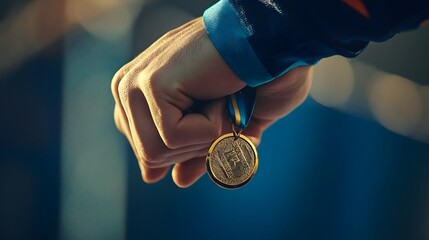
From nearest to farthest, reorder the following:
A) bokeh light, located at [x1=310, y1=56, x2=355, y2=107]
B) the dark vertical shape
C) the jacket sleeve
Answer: the jacket sleeve, the dark vertical shape, bokeh light, located at [x1=310, y1=56, x2=355, y2=107]

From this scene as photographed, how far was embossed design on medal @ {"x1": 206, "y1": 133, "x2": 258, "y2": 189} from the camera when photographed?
Answer: 2.79 feet

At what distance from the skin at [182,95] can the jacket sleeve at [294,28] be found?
28 millimetres

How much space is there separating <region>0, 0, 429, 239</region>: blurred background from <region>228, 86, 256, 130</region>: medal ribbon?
134 centimetres

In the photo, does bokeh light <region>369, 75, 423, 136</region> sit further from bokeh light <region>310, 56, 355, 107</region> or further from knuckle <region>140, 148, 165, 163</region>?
knuckle <region>140, 148, 165, 163</region>

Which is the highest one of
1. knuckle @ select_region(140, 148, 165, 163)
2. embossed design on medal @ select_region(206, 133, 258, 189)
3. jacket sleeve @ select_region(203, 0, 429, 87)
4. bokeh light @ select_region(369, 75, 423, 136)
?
jacket sleeve @ select_region(203, 0, 429, 87)

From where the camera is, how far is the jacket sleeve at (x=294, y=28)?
24.9 inches

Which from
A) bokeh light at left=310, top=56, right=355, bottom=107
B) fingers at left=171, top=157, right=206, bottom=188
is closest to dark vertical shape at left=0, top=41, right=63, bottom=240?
bokeh light at left=310, top=56, right=355, bottom=107

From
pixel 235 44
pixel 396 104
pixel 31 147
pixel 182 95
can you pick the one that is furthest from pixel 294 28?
pixel 396 104

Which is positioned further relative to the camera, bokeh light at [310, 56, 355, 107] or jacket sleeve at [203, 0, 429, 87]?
bokeh light at [310, 56, 355, 107]

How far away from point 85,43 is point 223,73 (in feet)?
4.71

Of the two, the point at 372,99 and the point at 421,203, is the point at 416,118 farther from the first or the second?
the point at 421,203

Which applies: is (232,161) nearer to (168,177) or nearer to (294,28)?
(294,28)

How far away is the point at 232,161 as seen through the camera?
2.86 ft

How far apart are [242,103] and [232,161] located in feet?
0.42
